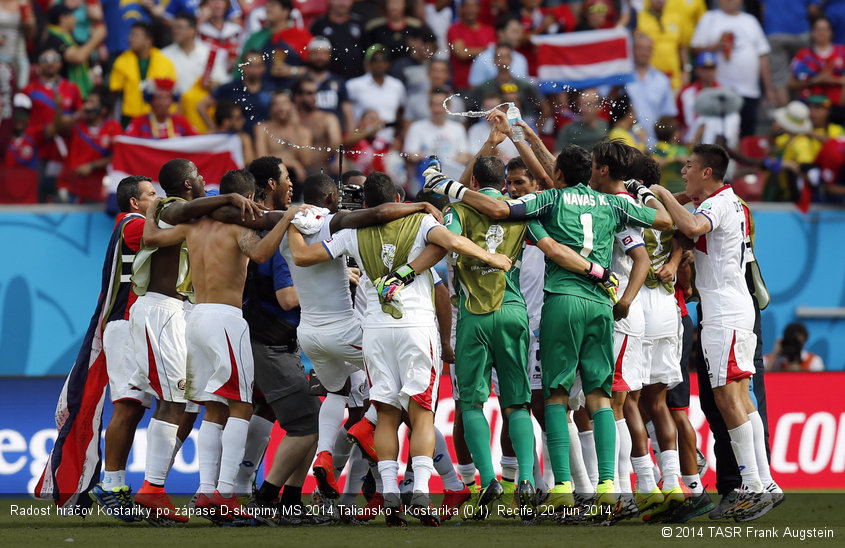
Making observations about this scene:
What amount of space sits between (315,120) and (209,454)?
16.6ft

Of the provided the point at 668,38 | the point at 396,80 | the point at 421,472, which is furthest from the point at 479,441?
the point at 668,38

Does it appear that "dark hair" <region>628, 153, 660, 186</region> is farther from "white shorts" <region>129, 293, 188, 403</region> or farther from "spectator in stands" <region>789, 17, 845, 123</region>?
"spectator in stands" <region>789, 17, 845, 123</region>

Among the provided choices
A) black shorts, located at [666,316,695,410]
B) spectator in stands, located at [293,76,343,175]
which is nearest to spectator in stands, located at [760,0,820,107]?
spectator in stands, located at [293,76,343,175]

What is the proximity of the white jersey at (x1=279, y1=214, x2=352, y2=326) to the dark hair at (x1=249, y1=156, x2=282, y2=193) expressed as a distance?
73cm

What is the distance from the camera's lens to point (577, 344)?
875cm

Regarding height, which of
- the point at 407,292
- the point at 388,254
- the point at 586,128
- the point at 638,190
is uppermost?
the point at 586,128

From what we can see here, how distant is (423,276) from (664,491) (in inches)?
95.7

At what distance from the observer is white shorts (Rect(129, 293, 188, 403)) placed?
30.6ft

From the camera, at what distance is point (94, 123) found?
612 inches

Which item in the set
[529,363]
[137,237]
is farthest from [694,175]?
[137,237]

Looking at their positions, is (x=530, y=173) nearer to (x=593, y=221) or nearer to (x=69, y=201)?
(x=593, y=221)

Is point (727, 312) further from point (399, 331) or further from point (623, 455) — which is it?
point (399, 331)

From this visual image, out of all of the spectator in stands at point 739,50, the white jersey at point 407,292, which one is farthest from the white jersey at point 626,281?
the spectator in stands at point 739,50

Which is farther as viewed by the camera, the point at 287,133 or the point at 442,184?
the point at 287,133
